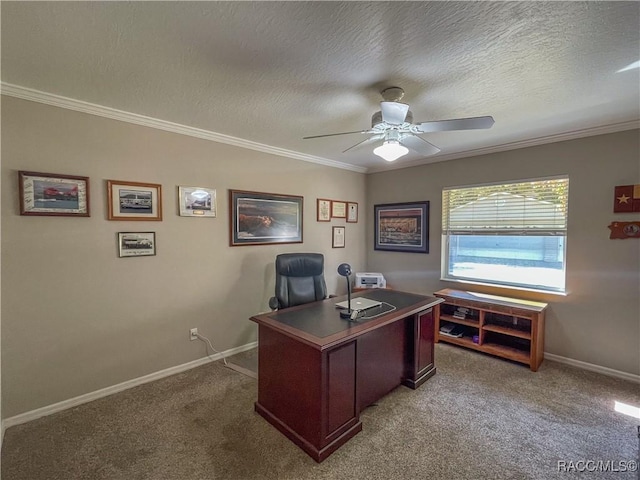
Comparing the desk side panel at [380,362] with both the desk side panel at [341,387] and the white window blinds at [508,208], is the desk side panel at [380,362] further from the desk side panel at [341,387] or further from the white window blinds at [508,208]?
the white window blinds at [508,208]

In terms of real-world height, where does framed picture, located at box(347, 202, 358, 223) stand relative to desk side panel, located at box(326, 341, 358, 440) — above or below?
above

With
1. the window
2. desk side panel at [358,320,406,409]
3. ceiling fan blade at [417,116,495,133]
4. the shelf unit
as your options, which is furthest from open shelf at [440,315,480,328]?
ceiling fan blade at [417,116,495,133]

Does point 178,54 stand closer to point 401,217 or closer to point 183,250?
point 183,250

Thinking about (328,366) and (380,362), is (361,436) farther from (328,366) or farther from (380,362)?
(328,366)

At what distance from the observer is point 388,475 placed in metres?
1.62

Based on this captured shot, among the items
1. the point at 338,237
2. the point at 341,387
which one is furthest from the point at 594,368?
the point at 338,237

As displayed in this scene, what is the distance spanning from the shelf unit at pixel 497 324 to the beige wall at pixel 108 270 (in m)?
2.33

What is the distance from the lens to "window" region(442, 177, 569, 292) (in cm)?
305

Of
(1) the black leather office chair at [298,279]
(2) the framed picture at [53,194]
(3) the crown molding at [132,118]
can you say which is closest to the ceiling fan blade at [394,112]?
(1) the black leather office chair at [298,279]

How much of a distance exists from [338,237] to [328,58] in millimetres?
2903

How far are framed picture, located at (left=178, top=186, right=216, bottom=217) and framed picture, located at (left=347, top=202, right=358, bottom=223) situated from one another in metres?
2.16

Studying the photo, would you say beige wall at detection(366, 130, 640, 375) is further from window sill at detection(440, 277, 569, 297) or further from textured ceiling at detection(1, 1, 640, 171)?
textured ceiling at detection(1, 1, 640, 171)

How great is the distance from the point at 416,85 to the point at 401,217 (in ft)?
8.29

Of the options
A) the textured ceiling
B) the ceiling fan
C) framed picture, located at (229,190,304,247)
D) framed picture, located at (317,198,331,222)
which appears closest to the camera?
the textured ceiling
